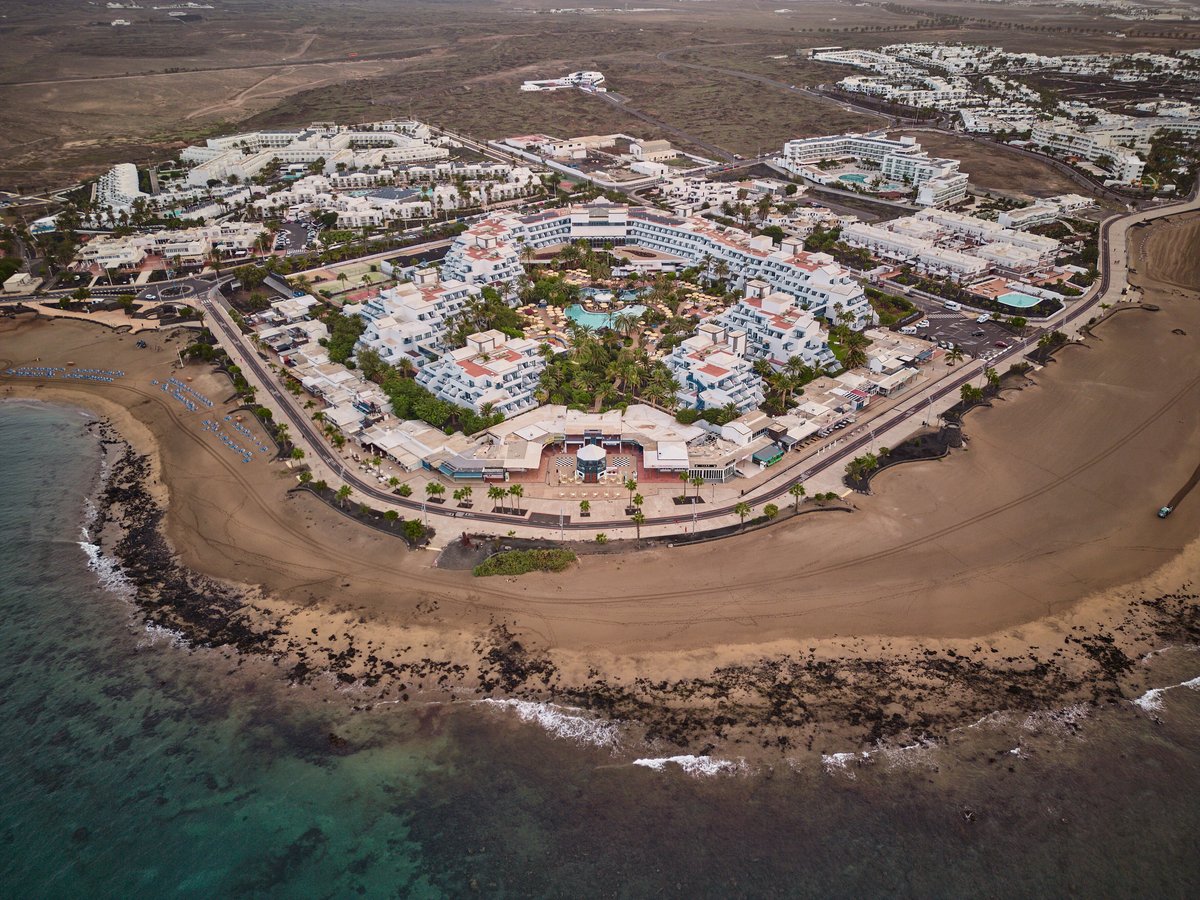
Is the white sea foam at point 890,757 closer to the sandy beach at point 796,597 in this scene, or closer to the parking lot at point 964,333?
the sandy beach at point 796,597

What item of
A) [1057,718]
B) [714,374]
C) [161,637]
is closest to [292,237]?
[714,374]

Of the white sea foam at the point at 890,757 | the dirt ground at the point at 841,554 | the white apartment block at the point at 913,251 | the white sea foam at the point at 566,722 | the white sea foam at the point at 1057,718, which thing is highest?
the white apartment block at the point at 913,251

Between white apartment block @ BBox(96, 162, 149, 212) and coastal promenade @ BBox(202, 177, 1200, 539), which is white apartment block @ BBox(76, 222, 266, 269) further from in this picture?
coastal promenade @ BBox(202, 177, 1200, 539)

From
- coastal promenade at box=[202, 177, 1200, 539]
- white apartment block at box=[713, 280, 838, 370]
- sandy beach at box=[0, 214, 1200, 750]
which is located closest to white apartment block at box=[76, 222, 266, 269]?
coastal promenade at box=[202, 177, 1200, 539]

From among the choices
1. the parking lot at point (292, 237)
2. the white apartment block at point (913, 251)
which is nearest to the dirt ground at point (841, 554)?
the white apartment block at point (913, 251)

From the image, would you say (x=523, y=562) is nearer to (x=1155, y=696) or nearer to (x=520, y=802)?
(x=520, y=802)

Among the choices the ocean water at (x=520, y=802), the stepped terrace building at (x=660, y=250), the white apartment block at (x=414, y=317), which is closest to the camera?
the ocean water at (x=520, y=802)

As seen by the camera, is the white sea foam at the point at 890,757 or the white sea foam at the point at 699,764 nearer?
the white sea foam at the point at 699,764
